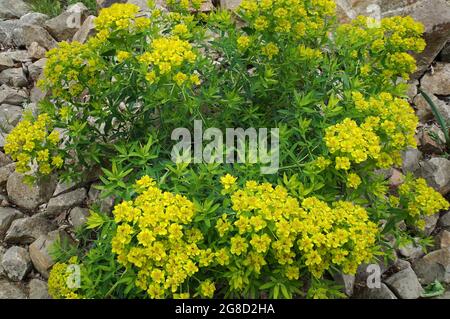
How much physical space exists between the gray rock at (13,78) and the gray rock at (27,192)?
1249 millimetres

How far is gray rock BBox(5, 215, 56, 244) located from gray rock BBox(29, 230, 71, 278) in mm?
128

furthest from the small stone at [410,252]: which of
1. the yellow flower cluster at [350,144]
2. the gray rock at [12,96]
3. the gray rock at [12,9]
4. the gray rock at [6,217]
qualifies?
the gray rock at [12,9]

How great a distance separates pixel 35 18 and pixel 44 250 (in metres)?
2.97

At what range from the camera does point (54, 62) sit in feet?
9.37

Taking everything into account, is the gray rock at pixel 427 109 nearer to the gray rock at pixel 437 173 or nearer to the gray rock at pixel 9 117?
the gray rock at pixel 437 173

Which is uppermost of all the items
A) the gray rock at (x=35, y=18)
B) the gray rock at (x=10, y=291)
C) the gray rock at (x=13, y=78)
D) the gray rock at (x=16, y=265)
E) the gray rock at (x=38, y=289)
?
the gray rock at (x=35, y=18)

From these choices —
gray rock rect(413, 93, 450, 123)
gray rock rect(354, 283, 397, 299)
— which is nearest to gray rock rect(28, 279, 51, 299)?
gray rock rect(354, 283, 397, 299)

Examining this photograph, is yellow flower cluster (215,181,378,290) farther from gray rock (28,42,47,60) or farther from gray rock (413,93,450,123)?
gray rock (28,42,47,60)

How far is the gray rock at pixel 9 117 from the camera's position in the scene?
157 inches

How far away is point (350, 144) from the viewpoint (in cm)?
232

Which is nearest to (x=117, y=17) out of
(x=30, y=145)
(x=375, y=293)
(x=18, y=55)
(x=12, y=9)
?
(x=30, y=145)

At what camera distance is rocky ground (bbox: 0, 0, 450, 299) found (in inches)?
121

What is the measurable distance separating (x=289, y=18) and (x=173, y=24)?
28.0 inches

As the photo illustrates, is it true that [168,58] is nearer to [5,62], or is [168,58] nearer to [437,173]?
[437,173]
